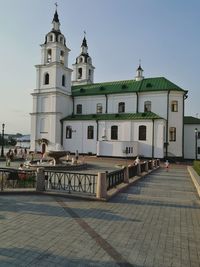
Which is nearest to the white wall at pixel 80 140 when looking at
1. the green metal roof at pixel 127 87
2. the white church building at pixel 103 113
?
the white church building at pixel 103 113

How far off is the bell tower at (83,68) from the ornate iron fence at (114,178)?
47217 millimetres

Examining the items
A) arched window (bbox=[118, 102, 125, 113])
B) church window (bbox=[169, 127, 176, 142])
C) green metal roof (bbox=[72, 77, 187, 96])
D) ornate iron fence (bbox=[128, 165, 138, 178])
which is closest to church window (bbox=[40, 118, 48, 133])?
green metal roof (bbox=[72, 77, 187, 96])

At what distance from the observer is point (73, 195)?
1114 centimetres

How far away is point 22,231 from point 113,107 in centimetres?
4029

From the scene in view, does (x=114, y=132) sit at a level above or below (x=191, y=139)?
above

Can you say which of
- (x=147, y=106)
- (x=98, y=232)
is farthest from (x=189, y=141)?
(x=98, y=232)

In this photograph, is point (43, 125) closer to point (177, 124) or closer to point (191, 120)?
point (177, 124)

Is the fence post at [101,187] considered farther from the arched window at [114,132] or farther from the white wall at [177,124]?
the arched window at [114,132]

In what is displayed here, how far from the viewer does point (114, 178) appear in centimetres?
A: 1324

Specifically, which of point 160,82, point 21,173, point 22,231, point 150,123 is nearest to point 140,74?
point 160,82

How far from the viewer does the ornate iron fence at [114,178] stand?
486 inches

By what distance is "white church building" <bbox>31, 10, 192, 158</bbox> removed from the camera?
40.4 m

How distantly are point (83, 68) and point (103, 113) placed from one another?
17.7m

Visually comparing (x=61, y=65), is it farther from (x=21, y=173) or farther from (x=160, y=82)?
(x=21, y=173)
